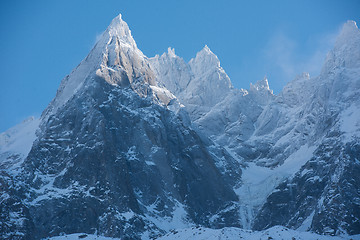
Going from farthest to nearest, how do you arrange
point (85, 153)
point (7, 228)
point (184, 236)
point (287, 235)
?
point (85, 153) → point (7, 228) → point (184, 236) → point (287, 235)

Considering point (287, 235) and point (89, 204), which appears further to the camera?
point (89, 204)

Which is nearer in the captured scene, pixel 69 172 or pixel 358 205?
pixel 358 205

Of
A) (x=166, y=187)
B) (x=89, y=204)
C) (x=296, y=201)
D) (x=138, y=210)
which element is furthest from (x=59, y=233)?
(x=296, y=201)

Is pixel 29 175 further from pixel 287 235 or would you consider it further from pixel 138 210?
pixel 287 235

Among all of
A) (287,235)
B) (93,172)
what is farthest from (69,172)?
(287,235)

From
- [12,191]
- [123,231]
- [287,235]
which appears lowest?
[287,235]

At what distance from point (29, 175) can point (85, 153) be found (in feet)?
54.2

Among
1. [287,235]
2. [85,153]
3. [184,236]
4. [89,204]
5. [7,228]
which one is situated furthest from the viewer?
[85,153]

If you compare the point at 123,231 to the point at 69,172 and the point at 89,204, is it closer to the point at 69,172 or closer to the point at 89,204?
the point at 89,204

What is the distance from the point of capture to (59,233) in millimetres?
169250

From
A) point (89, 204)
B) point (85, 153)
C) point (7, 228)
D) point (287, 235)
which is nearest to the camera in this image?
point (287, 235)

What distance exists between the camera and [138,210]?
596 ft

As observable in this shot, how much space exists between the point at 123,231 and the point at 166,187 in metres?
32.7

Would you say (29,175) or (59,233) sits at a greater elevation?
(29,175)
